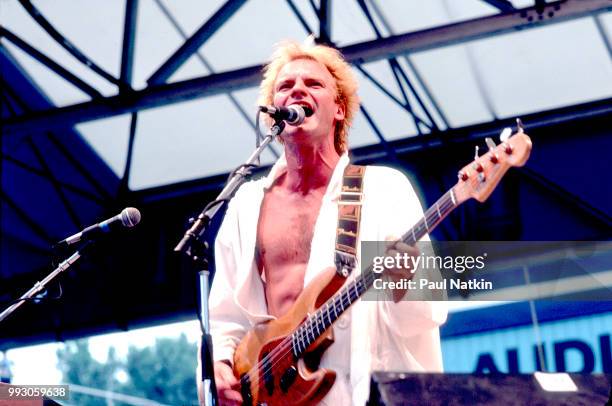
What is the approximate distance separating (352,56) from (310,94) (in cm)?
278

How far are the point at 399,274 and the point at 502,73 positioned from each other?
4.80 metres

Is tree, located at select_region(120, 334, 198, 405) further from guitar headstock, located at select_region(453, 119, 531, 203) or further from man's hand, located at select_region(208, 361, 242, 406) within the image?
guitar headstock, located at select_region(453, 119, 531, 203)

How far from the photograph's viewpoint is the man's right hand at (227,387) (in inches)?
121

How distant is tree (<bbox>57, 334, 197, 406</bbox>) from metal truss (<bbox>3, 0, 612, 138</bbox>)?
276 cm

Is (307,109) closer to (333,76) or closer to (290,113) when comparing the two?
(290,113)

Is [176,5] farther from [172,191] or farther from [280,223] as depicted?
[280,223]

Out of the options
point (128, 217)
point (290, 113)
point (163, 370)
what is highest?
point (163, 370)

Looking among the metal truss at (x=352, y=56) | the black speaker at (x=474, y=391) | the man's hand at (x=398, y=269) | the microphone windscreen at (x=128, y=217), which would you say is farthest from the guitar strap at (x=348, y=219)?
the metal truss at (x=352, y=56)

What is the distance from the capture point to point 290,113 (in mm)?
3258

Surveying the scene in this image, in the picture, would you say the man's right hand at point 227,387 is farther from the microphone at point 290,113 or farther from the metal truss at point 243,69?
the metal truss at point 243,69

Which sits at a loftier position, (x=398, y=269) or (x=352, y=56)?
(x=352, y=56)

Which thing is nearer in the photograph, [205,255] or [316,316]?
[205,255]

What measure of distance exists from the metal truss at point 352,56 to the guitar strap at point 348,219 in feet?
9.09

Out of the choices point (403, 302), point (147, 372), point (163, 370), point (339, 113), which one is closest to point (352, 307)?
point (403, 302)
